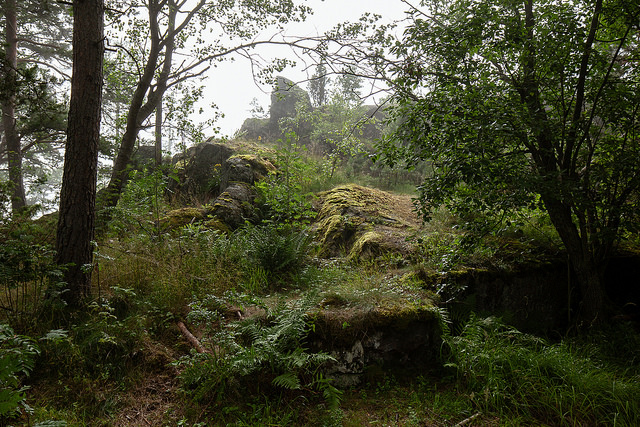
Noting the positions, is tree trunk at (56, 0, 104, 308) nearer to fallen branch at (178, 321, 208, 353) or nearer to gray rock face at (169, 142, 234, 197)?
fallen branch at (178, 321, 208, 353)

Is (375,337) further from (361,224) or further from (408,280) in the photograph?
(361,224)

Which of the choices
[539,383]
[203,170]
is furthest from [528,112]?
[203,170]

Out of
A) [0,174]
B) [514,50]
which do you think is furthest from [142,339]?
[0,174]

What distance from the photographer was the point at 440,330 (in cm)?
372

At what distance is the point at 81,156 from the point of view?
4.15 metres

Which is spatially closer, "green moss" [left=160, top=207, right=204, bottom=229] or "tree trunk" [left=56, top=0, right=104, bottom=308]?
"tree trunk" [left=56, top=0, right=104, bottom=308]

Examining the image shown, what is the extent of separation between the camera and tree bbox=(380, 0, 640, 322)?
363 cm

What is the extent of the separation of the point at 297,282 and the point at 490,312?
108 inches

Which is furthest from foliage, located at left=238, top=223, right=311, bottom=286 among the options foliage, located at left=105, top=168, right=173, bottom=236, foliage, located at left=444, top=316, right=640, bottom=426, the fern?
foliage, located at left=444, top=316, right=640, bottom=426

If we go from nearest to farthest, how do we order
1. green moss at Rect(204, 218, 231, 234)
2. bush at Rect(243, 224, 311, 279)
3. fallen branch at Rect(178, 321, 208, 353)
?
1. fallen branch at Rect(178, 321, 208, 353)
2. bush at Rect(243, 224, 311, 279)
3. green moss at Rect(204, 218, 231, 234)

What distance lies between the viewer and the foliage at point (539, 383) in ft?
9.37

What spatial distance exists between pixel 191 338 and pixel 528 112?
456 centimetres

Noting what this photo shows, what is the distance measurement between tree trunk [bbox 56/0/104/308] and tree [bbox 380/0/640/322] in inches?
150

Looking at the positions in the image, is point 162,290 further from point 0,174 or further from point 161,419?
point 0,174
